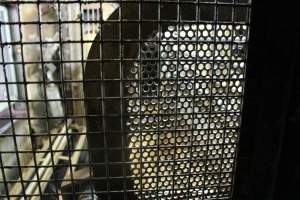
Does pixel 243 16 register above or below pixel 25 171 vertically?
above

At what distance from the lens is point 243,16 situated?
0.58m

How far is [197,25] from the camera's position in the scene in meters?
0.58

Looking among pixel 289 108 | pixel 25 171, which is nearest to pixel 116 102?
pixel 289 108

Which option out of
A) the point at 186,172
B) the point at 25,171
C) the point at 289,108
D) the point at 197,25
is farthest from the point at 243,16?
the point at 25,171

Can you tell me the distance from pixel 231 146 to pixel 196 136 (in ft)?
0.26

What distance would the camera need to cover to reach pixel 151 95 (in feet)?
→ 2.00

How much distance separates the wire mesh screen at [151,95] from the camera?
560mm

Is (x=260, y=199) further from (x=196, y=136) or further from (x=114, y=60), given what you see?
(x=114, y=60)

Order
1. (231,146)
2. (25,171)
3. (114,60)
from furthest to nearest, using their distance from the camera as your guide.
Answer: (25,171)
(231,146)
(114,60)

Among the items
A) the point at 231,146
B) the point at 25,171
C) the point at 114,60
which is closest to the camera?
the point at 114,60

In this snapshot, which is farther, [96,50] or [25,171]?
[25,171]

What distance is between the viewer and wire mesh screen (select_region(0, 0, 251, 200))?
56cm

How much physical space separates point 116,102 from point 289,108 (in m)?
0.33

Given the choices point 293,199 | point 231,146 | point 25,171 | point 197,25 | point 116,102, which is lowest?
point 25,171
